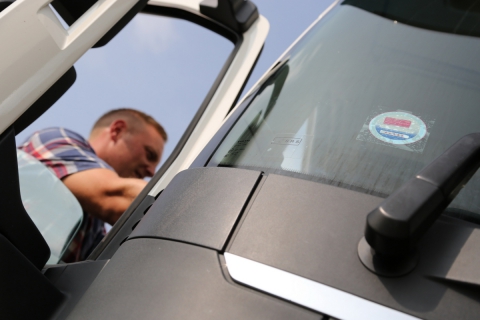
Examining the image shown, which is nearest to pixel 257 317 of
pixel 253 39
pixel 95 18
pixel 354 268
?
pixel 354 268

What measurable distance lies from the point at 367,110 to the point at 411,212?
→ 43 centimetres

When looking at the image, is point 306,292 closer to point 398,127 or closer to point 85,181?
point 398,127

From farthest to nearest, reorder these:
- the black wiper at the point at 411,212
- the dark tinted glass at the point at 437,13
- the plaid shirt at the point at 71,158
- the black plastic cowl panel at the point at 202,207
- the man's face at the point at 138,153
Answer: the man's face at the point at 138,153 < the plaid shirt at the point at 71,158 < the dark tinted glass at the point at 437,13 < the black plastic cowl panel at the point at 202,207 < the black wiper at the point at 411,212

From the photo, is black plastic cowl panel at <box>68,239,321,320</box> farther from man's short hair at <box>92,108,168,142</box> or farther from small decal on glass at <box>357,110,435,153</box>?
man's short hair at <box>92,108,168,142</box>

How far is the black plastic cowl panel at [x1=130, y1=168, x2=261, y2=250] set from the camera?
99cm

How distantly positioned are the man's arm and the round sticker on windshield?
5.27 feet

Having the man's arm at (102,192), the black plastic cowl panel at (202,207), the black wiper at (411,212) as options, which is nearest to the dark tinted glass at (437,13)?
the black wiper at (411,212)

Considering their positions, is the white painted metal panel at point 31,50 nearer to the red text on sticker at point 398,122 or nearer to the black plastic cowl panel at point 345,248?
the black plastic cowl panel at point 345,248

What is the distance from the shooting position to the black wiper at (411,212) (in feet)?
2.52

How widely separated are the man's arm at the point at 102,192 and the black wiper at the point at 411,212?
1.80 meters

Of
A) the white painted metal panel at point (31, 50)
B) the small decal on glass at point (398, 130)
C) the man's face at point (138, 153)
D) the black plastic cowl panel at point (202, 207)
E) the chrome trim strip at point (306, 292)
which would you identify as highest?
the white painted metal panel at point (31, 50)

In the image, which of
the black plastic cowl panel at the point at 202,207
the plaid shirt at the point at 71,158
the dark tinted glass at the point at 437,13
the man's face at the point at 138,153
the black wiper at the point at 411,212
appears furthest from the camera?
the man's face at the point at 138,153

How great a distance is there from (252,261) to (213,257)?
0.25 feet

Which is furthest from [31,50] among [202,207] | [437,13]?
[437,13]
